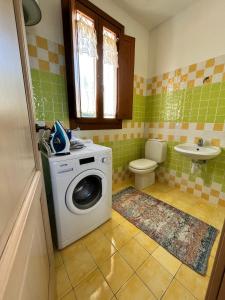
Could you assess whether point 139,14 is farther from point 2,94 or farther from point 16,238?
point 16,238

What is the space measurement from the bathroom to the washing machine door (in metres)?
0.01

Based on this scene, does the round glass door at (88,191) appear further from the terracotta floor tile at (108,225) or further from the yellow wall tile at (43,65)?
the yellow wall tile at (43,65)

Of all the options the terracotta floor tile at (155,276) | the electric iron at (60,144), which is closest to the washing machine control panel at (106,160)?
the electric iron at (60,144)

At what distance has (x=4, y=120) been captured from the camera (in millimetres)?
318

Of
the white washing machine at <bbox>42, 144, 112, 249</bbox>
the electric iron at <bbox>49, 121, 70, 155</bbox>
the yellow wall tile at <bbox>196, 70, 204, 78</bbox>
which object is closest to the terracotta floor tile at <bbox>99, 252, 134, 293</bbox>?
the white washing machine at <bbox>42, 144, 112, 249</bbox>

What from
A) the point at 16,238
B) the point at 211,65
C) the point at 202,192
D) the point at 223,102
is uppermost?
the point at 211,65

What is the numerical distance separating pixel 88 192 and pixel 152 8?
2.44 meters

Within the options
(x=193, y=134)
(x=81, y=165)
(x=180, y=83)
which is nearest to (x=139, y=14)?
(x=180, y=83)

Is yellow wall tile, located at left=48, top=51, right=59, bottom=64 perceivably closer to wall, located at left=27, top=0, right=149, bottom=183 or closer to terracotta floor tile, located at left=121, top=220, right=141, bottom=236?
wall, located at left=27, top=0, right=149, bottom=183

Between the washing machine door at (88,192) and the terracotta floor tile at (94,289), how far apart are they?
0.46 metres

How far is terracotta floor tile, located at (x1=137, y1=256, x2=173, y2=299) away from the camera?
930 millimetres

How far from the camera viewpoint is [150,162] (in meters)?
2.16

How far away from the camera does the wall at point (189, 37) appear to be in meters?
1.59

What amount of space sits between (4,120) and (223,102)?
2089 millimetres
